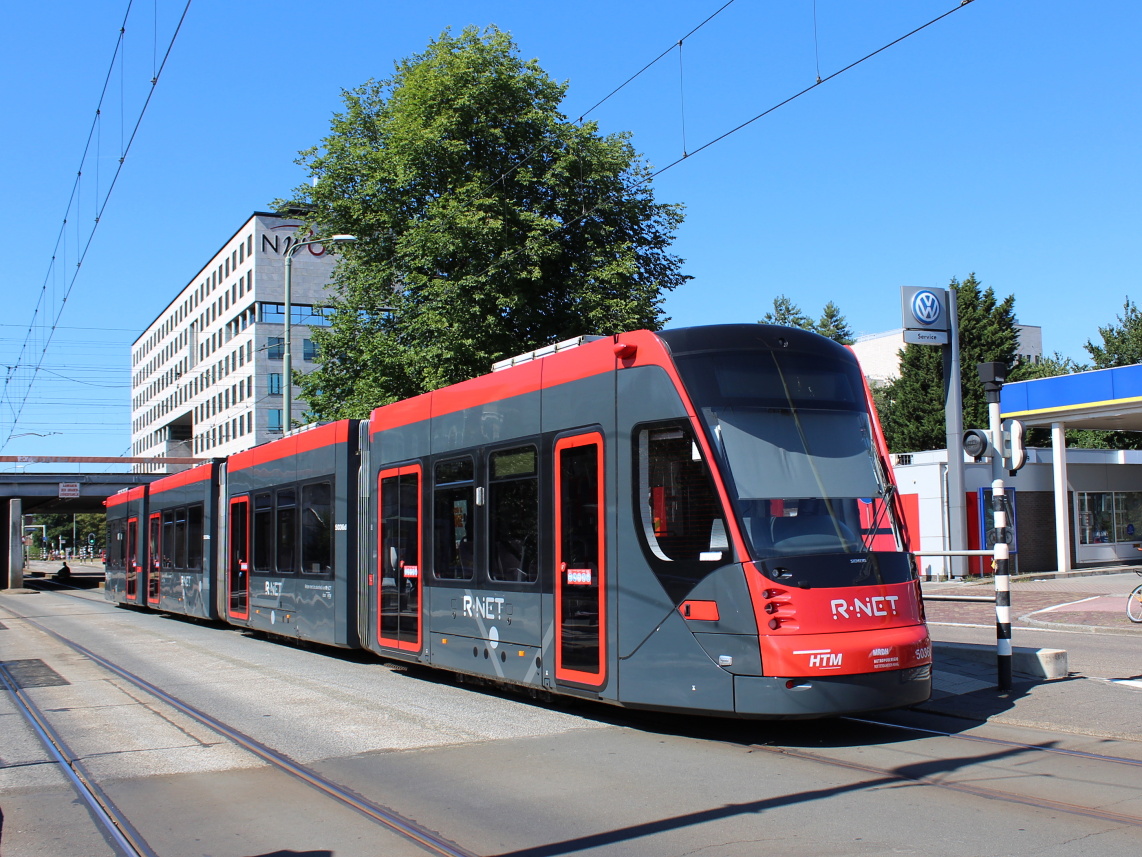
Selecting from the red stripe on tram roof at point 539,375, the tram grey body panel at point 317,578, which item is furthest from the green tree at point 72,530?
the red stripe on tram roof at point 539,375

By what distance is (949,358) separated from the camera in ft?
102

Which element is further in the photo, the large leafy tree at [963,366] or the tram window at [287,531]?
the large leafy tree at [963,366]

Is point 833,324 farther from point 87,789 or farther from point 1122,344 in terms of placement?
point 87,789

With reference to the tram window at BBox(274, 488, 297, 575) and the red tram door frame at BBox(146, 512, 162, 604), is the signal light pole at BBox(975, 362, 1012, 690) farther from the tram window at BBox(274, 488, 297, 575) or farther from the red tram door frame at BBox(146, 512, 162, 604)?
the red tram door frame at BBox(146, 512, 162, 604)

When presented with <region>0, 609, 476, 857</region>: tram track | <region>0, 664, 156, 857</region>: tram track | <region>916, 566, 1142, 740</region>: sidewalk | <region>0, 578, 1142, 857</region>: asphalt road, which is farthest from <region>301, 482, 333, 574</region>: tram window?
<region>916, 566, 1142, 740</region>: sidewalk

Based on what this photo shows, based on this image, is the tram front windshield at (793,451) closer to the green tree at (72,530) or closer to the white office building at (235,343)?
the white office building at (235,343)

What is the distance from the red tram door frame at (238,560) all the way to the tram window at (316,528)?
3.18m

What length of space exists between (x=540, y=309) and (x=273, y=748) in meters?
20.8

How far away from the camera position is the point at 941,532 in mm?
31500

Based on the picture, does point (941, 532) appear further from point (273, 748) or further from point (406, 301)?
point (273, 748)

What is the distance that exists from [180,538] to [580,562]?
17039 millimetres

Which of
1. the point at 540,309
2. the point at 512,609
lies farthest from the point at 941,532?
the point at 512,609

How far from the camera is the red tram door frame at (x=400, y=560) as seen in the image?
485 inches

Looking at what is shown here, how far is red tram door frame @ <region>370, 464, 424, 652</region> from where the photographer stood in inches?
485
